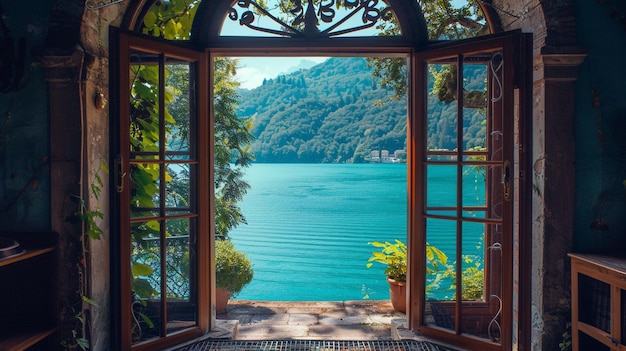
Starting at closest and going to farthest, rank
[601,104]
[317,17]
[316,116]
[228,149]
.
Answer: [601,104] < [317,17] < [228,149] < [316,116]

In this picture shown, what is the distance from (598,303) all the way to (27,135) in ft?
10.2

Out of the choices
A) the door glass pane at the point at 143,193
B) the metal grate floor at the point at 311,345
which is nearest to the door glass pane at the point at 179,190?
the door glass pane at the point at 143,193

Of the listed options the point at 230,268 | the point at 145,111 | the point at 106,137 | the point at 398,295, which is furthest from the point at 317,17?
the point at 230,268

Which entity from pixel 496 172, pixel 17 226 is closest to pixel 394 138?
pixel 496 172

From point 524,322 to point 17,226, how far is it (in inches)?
113

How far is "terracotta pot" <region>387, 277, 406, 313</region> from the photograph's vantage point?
4016 millimetres

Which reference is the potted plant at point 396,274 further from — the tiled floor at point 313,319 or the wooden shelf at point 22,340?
the wooden shelf at point 22,340

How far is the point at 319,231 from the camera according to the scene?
80.1ft

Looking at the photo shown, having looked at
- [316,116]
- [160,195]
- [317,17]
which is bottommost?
[160,195]

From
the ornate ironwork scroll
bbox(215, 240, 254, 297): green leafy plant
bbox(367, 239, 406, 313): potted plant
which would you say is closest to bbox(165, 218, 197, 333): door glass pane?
the ornate ironwork scroll

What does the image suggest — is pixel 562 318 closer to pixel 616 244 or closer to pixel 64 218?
pixel 616 244

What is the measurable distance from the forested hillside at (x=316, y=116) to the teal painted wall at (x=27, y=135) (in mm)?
23905

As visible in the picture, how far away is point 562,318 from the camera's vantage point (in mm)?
2535

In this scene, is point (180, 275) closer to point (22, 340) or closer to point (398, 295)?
point (22, 340)
